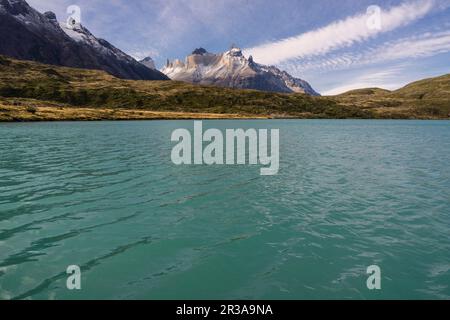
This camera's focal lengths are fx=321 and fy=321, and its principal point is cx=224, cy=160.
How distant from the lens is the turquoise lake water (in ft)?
43.7

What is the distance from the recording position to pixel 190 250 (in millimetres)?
16734

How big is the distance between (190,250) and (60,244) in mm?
6948

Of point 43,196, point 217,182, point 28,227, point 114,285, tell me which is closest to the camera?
point 114,285

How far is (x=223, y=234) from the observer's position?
18969 mm

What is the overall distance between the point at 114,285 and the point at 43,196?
1697cm

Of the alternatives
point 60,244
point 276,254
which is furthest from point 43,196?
point 276,254

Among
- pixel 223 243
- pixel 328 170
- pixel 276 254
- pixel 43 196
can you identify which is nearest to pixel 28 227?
pixel 43 196

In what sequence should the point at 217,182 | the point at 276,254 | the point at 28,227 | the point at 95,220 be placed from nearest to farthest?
the point at 276,254, the point at 28,227, the point at 95,220, the point at 217,182

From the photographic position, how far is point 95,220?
20875mm

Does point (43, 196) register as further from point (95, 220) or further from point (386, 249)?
point (386, 249)

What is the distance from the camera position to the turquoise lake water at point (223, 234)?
13312 mm
